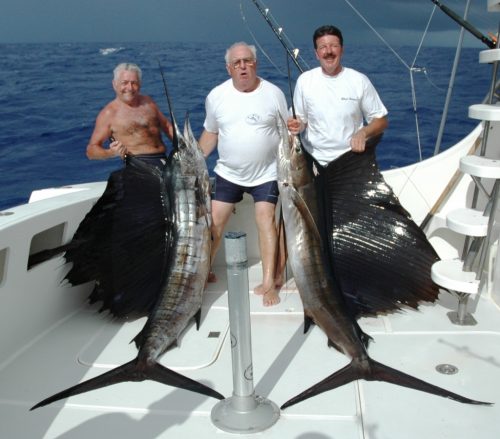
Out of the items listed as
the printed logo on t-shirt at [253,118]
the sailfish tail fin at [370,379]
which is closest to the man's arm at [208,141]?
the printed logo on t-shirt at [253,118]

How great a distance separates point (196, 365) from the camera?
85.6 inches

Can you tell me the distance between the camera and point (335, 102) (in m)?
2.67

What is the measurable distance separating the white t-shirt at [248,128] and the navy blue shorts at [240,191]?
1.1 inches

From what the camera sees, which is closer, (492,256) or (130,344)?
(130,344)

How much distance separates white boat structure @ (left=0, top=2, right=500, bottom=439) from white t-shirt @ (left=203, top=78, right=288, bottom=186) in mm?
619

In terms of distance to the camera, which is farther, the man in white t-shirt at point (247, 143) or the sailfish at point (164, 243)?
the man in white t-shirt at point (247, 143)

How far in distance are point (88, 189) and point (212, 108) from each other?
773 mm

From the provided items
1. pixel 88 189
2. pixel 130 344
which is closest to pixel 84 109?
pixel 88 189

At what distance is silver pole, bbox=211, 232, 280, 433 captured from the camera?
5.22ft

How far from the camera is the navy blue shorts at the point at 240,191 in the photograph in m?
2.75

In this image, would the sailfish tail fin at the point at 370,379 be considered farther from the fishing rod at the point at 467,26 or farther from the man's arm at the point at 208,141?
the fishing rod at the point at 467,26

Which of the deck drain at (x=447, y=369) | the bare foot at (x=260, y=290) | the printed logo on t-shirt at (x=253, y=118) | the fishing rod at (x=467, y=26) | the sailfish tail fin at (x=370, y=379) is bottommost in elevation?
the bare foot at (x=260, y=290)

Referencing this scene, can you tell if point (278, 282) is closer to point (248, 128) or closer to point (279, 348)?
point (279, 348)

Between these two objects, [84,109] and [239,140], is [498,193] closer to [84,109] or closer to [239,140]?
[239,140]
